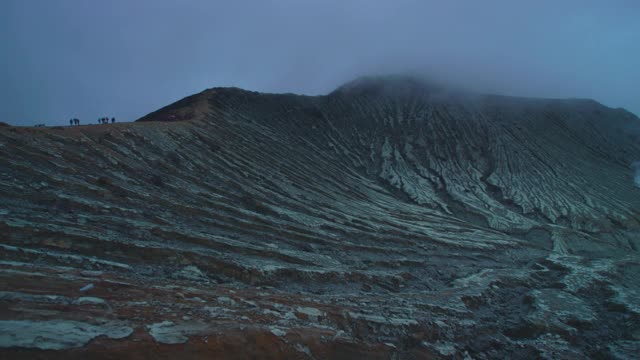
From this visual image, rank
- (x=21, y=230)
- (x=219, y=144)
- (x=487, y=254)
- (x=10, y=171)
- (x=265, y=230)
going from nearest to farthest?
(x=21, y=230) < (x=10, y=171) < (x=265, y=230) < (x=487, y=254) < (x=219, y=144)

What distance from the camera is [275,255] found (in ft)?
53.3

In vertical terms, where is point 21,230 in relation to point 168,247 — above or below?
above

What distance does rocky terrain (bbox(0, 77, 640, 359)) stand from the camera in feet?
24.5

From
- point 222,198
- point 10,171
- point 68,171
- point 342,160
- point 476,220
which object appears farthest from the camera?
point 342,160

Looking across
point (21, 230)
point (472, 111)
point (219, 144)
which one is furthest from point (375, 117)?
point (21, 230)

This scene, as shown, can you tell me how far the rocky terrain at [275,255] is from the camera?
24.5ft

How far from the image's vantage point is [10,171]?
14539 millimetres

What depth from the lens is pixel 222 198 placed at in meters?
22.2

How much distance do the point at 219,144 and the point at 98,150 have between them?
1267 centimetres

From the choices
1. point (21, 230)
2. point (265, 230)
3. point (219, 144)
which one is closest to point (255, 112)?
point (219, 144)

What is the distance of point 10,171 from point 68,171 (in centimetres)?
247

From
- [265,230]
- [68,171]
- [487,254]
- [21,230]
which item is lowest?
[487,254]

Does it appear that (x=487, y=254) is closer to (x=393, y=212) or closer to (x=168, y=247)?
(x=393, y=212)

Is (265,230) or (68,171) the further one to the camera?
(265,230)
